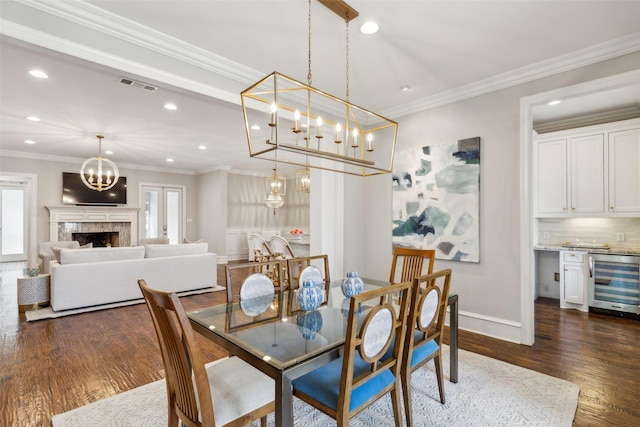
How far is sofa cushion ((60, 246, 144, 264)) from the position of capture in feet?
13.6

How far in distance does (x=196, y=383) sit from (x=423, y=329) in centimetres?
131

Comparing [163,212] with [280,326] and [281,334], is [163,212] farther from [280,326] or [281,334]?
[281,334]

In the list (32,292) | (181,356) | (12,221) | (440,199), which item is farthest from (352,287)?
(12,221)

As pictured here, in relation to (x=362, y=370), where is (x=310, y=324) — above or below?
above

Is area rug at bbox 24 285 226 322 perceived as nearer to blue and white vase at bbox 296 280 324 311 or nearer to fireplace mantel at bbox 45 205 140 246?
blue and white vase at bbox 296 280 324 311

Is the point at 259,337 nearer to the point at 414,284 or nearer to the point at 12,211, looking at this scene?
the point at 414,284

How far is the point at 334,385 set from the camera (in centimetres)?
150

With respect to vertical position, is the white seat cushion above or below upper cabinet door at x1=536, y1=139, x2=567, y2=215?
below

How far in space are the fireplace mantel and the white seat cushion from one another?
8028mm

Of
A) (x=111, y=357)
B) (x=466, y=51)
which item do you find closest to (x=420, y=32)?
(x=466, y=51)

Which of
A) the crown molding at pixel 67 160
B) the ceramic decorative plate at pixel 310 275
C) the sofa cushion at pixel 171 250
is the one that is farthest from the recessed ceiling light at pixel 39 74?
the crown molding at pixel 67 160

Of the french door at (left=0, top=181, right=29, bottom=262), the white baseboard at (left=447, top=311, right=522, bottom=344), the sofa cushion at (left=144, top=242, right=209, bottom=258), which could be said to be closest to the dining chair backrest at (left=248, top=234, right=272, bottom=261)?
the sofa cushion at (left=144, top=242, right=209, bottom=258)

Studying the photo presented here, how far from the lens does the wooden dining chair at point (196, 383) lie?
1225 mm

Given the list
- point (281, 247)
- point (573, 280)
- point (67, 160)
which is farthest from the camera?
point (67, 160)
